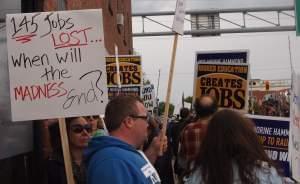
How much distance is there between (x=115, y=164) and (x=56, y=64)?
1.58 metres

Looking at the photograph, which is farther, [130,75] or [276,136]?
[130,75]

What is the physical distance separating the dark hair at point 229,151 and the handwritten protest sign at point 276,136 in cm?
293

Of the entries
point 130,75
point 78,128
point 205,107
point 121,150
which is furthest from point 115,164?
point 130,75

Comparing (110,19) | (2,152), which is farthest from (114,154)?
(110,19)

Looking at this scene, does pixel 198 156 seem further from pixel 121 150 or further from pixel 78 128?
pixel 78 128

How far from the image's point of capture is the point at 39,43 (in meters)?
4.25

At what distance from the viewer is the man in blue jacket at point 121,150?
288 cm

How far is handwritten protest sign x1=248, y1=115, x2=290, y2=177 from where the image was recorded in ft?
19.7

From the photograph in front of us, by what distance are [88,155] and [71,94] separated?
1209 millimetres

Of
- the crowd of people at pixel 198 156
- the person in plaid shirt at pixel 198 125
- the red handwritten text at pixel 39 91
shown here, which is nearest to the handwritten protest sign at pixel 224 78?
the person in plaid shirt at pixel 198 125

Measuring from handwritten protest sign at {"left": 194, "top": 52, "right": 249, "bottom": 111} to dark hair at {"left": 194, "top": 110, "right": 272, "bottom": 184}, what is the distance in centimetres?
395

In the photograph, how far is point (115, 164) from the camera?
287 cm

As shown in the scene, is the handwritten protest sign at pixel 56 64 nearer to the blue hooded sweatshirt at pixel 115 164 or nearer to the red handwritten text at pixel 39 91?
the red handwritten text at pixel 39 91

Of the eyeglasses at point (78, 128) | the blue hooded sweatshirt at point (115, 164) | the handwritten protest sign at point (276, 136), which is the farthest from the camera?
the handwritten protest sign at point (276, 136)
